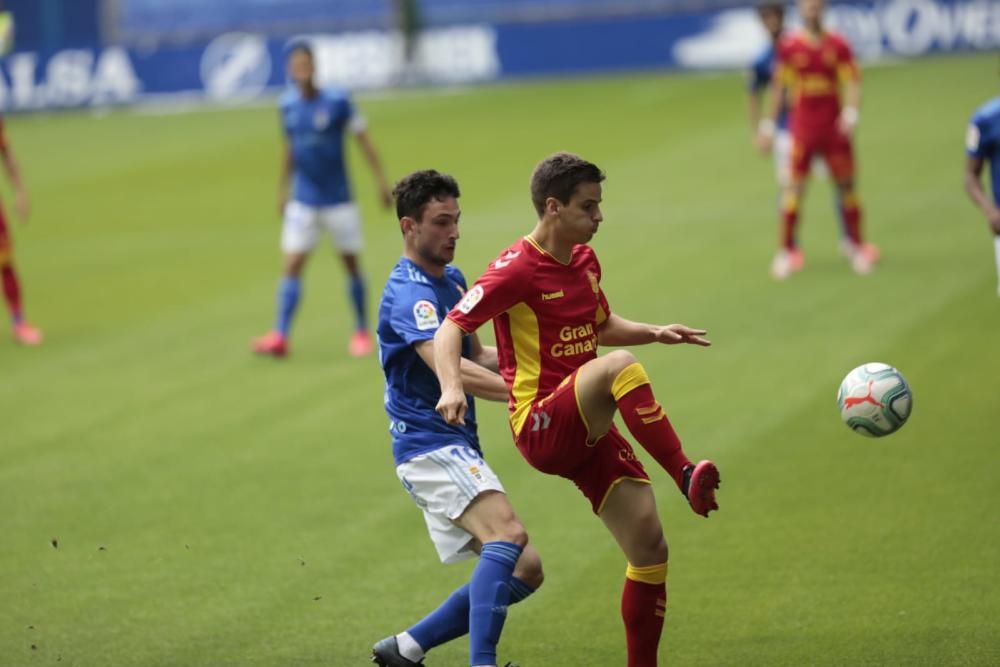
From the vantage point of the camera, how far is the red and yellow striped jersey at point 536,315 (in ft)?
20.7

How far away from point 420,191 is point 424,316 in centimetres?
55

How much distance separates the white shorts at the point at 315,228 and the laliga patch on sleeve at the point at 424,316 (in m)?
7.95

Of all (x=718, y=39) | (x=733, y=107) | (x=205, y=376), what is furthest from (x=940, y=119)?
(x=205, y=376)

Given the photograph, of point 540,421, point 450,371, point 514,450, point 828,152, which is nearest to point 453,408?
point 450,371

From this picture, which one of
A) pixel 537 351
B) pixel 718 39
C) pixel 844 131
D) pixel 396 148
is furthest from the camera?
pixel 718 39

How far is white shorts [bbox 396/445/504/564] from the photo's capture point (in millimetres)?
6543

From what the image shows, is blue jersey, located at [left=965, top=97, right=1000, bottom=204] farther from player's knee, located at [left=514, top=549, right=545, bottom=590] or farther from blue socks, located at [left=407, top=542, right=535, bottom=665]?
blue socks, located at [left=407, top=542, right=535, bottom=665]

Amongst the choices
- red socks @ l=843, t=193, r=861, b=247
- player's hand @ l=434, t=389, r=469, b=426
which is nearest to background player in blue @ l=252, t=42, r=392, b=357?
red socks @ l=843, t=193, r=861, b=247

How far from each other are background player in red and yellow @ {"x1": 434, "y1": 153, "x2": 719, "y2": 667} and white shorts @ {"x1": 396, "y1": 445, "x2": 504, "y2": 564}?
25cm

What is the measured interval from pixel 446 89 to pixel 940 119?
483 inches

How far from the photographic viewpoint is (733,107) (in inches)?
1056

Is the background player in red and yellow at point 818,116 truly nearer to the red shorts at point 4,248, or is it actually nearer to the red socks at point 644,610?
the red shorts at point 4,248

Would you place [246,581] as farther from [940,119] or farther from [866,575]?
[940,119]

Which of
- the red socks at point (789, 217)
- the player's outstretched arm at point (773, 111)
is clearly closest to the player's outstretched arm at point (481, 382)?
the red socks at point (789, 217)
